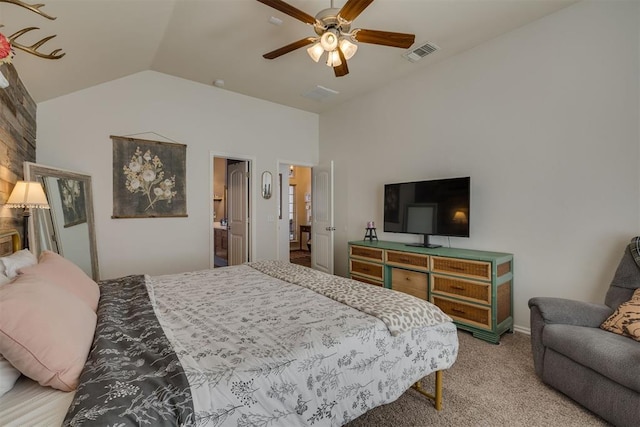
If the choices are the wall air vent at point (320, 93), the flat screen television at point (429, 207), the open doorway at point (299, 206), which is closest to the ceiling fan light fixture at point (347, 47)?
the flat screen television at point (429, 207)

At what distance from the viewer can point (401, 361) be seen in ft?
5.27

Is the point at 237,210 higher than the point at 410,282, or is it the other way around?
the point at 237,210

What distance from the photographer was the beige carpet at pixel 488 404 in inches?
69.6

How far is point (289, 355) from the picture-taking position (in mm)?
1260

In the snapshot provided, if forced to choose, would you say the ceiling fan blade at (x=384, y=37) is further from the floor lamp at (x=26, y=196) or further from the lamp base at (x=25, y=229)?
the lamp base at (x=25, y=229)

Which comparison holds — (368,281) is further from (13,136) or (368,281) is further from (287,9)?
(13,136)

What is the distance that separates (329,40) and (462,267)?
2460mm

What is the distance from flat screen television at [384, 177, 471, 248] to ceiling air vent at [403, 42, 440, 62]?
58.6 inches

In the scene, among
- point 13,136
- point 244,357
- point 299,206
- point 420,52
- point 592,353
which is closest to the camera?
point 244,357

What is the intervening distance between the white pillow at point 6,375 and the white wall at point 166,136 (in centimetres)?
293

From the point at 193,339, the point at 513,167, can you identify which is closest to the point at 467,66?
the point at 513,167

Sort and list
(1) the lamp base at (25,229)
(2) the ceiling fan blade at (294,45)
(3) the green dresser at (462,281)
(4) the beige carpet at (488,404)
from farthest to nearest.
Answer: (3) the green dresser at (462,281) → (1) the lamp base at (25,229) → (2) the ceiling fan blade at (294,45) → (4) the beige carpet at (488,404)

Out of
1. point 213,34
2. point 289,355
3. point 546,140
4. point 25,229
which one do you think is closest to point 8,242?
point 25,229

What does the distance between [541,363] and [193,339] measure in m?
2.39
